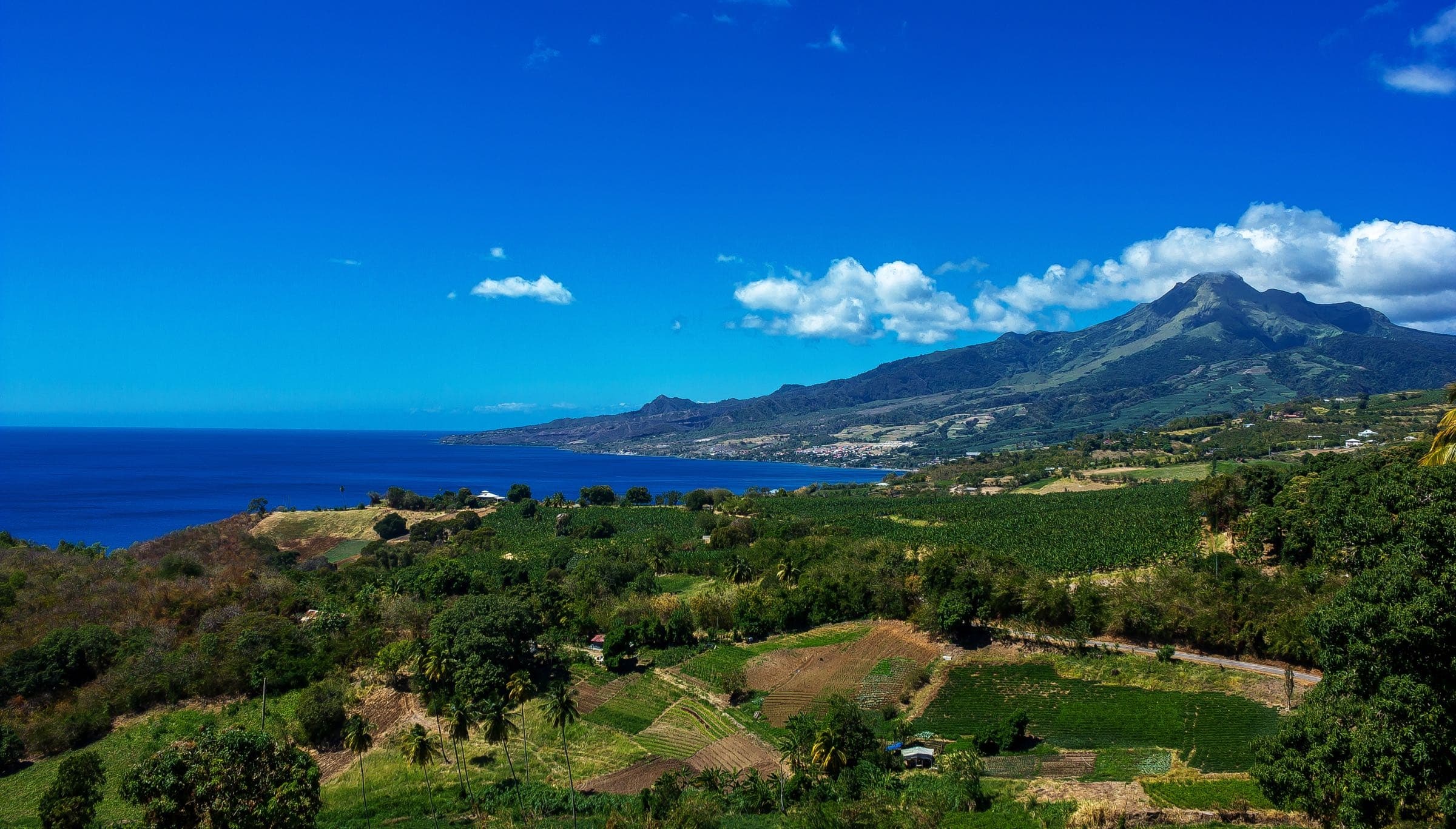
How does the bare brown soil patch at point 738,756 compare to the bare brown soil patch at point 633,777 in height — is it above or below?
above

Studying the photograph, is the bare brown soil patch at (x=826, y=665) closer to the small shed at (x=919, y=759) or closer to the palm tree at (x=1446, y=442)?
the small shed at (x=919, y=759)

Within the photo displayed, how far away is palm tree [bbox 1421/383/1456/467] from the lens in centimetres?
3219

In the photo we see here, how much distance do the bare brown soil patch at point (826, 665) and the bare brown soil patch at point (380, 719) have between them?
64.0 ft

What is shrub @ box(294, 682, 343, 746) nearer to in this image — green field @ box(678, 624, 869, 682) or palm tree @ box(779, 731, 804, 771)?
green field @ box(678, 624, 869, 682)

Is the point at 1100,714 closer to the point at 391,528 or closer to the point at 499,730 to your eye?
the point at 499,730

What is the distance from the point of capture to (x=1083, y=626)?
1757 inches

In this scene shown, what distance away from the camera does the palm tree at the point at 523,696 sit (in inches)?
1405

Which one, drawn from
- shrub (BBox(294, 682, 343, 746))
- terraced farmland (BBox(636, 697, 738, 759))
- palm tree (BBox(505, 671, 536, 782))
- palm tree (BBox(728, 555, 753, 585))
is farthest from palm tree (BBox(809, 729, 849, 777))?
palm tree (BBox(728, 555, 753, 585))

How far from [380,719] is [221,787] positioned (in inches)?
778

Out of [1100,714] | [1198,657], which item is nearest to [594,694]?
[1100,714]

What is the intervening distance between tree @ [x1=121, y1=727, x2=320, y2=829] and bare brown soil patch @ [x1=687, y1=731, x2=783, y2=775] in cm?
1697

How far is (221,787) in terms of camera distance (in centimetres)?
2380

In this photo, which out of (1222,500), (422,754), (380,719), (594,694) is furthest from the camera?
(1222,500)

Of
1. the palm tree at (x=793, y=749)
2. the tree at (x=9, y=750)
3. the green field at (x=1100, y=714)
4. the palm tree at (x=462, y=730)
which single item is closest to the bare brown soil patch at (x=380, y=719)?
the palm tree at (x=462, y=730)
